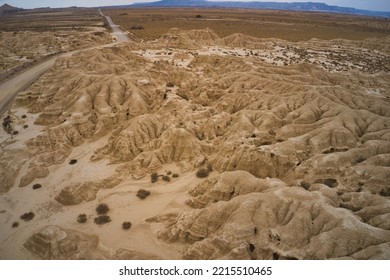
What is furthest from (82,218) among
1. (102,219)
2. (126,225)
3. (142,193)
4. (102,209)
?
(142,193)

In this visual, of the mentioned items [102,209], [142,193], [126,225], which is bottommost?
[126,225]

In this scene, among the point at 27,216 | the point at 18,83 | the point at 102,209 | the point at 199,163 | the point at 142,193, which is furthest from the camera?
the point at 18,83

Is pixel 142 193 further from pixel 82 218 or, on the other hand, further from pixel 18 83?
pixel 18 83

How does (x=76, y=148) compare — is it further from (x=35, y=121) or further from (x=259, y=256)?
(x=259, y=256)

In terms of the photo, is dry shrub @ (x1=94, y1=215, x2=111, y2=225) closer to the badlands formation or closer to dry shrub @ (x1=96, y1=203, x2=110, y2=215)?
the badlands formation

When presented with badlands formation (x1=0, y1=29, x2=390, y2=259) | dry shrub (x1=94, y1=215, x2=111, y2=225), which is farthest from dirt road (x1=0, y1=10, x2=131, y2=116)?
dry shrub (x1=94, y1=215, x2=111, y2=225)

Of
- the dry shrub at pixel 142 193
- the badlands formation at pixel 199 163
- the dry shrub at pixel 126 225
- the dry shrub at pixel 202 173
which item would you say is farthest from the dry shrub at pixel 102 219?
the dry shrub at pixel 202 173

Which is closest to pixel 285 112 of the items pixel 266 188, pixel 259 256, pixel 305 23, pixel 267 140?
pixel 267 140

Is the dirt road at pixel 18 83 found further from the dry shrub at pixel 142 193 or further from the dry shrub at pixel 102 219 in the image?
the dry shrub at pixel 102 219
